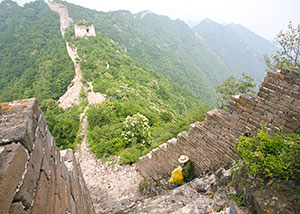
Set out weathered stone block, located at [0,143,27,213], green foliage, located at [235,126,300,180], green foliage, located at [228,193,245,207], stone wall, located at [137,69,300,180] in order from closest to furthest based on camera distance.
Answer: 1. weathered stone block, located at [0,143,27,213]
2. green foliage, located at [235,126,300,180]
3. green foliage, located at [228,193,245,207]
4. stone wall, located at [137,69,300,180]

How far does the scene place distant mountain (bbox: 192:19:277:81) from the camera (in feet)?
391

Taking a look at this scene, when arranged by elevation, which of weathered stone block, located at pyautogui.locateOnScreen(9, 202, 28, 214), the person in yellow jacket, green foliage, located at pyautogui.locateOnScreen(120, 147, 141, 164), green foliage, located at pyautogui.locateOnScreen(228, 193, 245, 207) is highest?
weathered stone block, located at pyautogui.locateOnScreen(9, 202, 28, 214)

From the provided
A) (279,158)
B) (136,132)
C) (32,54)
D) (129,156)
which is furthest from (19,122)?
(32,54)

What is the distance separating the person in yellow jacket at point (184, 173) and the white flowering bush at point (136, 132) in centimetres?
430

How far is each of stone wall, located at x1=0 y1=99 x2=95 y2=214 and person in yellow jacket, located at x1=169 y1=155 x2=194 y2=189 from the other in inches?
143

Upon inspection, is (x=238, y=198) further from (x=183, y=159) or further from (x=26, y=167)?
(x=26, y=167)

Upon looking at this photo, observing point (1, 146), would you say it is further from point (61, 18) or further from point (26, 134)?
point (61, 18)

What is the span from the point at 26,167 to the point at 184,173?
4547 millimetres

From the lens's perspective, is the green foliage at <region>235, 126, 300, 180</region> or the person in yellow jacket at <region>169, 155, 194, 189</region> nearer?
the green foliage at <region>235, 126, 300, 180</region>

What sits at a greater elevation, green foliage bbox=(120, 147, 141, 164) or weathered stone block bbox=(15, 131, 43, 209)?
weathered stone block bbox=(15, 131, 43, 209)

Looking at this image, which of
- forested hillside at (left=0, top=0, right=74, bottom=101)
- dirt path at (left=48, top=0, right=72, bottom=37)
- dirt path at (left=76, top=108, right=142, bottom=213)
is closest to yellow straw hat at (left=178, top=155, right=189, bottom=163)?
dirt path at (left=76, top=108, right=142, bottom=213)

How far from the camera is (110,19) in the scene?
79812mm

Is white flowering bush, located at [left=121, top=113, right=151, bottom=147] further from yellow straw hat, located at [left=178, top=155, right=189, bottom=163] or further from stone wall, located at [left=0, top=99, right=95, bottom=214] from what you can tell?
stone wall, located at [left=0, top=99, right=95, bottom=214]

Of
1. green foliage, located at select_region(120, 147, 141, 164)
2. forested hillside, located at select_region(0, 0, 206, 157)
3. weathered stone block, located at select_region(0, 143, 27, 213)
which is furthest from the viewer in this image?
forested hillside, located at select_region(0, 0, 206, 157)
